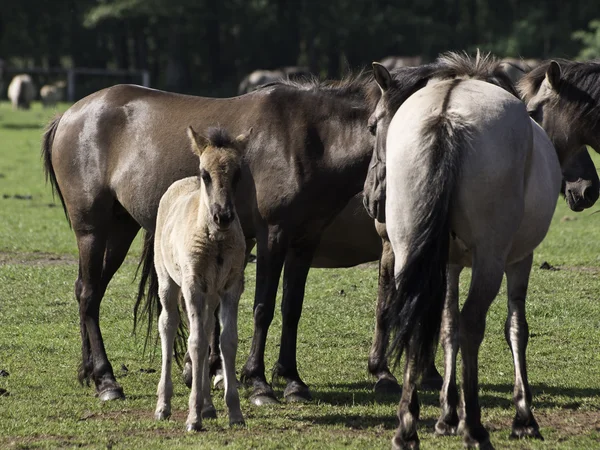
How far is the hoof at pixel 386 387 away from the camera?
7000mm

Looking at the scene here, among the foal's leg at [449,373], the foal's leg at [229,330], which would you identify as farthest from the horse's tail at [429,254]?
the foal's leg at [229,330]

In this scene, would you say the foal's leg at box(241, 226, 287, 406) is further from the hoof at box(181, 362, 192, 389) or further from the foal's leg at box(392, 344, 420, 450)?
the foal's leg at box(392, 344, 420, 450)

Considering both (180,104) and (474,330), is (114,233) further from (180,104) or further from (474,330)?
(474,330)

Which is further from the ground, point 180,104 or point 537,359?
point 180,104

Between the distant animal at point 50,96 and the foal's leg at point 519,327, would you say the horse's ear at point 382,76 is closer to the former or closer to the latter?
the foal's leg at point 519,327

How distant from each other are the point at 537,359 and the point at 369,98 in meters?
2.47

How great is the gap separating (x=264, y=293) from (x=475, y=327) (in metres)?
2.09

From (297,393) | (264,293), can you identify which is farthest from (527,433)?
(264,293)

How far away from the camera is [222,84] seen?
51.2 metres

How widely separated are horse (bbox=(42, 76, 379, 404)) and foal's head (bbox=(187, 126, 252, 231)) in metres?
0.92

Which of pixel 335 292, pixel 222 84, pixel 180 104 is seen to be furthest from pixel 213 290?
pixel 222 84

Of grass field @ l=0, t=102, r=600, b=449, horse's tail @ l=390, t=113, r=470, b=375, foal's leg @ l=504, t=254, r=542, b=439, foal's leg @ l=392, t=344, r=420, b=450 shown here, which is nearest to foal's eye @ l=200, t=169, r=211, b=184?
horse's tail @ l=390, t=113, r=470, b=375

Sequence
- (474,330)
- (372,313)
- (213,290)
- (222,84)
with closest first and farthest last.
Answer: (474,330) < (213,290) < (372,313) < (222,84)

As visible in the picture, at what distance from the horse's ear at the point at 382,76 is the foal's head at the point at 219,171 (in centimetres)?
86
